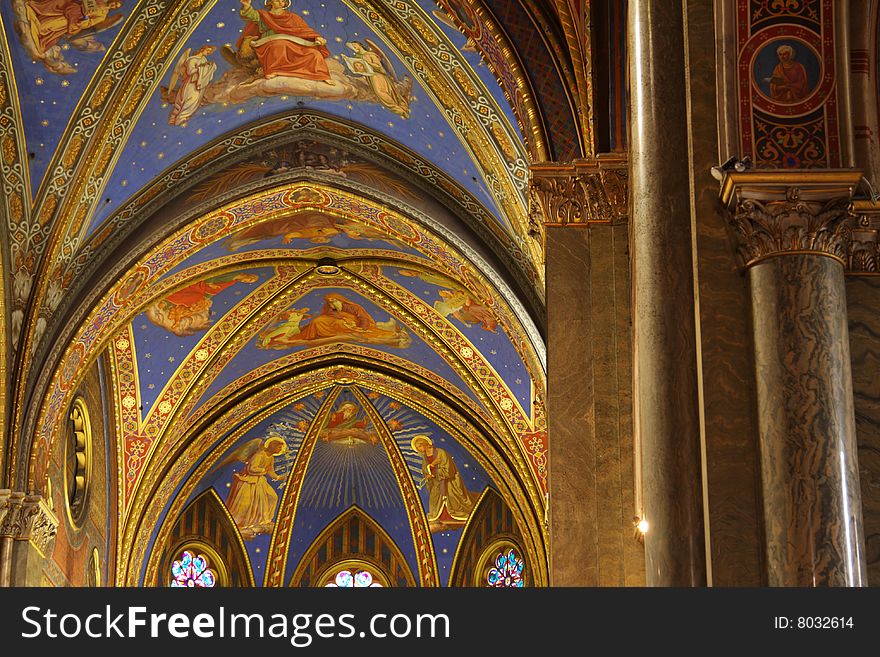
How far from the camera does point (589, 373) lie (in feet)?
30.8

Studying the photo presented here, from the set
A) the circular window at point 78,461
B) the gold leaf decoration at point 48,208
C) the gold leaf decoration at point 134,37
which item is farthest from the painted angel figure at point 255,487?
the gold leaf decoration at point 134,37

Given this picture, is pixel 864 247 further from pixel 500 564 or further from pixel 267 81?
pixel 500 564

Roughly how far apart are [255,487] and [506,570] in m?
4.23

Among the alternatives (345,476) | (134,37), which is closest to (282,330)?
(345,476)

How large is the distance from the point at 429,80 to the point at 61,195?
3.88 meters

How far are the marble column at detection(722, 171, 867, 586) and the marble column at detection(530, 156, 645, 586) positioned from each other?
11.7 feet

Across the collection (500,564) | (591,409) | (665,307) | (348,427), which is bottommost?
(665,307)

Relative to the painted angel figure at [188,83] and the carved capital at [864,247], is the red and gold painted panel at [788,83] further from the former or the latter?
the painted angel figure at [188,83]

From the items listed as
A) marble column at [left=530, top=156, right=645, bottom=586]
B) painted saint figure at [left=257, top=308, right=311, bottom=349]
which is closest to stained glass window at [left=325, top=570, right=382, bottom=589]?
painted saint figure at [left=257, top=308, right=311, bottom=349]

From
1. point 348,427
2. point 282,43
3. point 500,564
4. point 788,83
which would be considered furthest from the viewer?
point 500,564

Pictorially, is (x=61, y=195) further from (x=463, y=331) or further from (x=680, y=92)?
(x=680, y=92)

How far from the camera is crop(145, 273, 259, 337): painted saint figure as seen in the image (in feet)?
60.7

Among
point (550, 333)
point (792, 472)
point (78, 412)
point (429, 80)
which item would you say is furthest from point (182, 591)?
point (78, 412)

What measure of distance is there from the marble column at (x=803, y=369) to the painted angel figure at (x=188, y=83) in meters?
9.76
